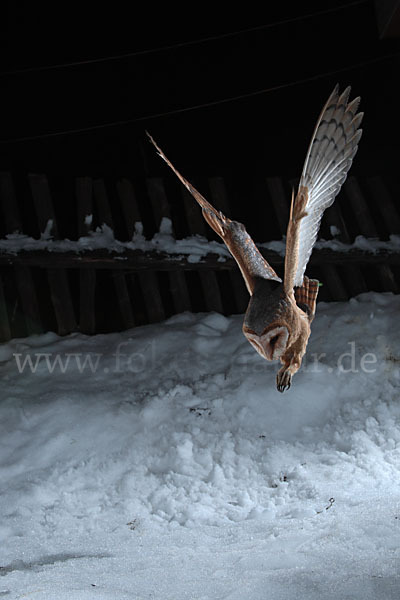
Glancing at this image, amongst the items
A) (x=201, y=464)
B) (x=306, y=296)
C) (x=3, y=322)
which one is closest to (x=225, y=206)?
(x=3, y=322)

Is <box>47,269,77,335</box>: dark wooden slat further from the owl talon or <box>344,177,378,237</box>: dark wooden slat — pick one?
the owl talon

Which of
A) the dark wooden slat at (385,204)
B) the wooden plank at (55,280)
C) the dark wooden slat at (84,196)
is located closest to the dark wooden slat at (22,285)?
the wooden plank at (55,280)

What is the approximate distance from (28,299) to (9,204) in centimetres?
67

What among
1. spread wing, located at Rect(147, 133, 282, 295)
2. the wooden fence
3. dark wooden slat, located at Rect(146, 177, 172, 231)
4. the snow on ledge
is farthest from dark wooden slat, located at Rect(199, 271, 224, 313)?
spread wing, located at Rect(147, 133, 282, 295)

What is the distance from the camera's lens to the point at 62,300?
393 cm

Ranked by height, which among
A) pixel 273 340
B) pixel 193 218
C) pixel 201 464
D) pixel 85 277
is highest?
pixel 193 218

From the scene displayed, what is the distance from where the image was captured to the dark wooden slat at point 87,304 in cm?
393

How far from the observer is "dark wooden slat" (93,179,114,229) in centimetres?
399

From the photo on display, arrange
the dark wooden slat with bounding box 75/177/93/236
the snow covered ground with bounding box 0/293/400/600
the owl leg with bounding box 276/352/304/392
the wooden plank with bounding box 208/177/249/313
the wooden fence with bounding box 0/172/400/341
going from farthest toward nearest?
the wooden plank with bounding box 208/177/249/313, the dark wooden slat with bounding box 75/177/93/236, the wooden fence with bounding box 0/172/400/341, the snow covered ground with bounding box 0/293/400/600, the owl leg with bounding box 276/352/304/392

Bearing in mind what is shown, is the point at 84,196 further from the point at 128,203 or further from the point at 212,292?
the point at 212,292

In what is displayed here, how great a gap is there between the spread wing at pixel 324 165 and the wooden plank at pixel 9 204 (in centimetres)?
262

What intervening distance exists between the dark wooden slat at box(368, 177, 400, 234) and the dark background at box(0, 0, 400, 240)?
0.61 feet

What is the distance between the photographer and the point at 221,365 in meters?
3.47

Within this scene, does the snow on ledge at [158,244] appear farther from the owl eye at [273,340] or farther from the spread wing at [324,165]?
the owl eye at [273,340]
